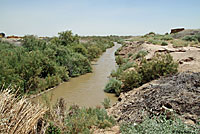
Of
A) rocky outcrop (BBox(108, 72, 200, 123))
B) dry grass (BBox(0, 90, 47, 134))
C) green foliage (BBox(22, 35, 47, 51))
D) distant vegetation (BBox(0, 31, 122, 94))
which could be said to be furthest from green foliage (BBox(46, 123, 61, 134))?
green foliage (BBox(22, 35, 47, 51))

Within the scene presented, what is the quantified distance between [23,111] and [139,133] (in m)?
2.51

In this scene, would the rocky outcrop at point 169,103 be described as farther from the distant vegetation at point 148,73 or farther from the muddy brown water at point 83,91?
the muddy brown water at point 83,91

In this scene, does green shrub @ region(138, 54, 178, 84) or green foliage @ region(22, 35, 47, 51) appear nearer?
green shrub @ region(138, 54, 178, 84)

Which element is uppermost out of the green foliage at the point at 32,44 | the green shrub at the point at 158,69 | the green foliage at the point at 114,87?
the green foliage at the point at 32,44

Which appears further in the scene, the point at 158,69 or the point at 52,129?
the point at 158,69

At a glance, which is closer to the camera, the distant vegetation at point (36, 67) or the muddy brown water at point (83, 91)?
the distant vegetation at point (36, 67)

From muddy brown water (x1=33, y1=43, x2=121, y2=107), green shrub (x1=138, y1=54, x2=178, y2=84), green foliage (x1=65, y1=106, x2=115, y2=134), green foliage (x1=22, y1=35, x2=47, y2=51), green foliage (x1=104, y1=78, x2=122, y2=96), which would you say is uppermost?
green foliage (x1=22, y1=35, x2=47, y2=51)

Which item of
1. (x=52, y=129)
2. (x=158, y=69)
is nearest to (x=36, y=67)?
(x=158, y=69)

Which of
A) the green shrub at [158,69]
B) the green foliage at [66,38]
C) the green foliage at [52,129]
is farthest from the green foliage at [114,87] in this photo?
the green foliage at [66,38]

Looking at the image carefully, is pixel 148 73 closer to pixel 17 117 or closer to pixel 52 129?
pixel 52 129

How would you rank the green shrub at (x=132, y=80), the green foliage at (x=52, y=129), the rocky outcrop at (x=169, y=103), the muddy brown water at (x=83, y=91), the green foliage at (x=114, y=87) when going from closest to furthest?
the green foliage at (x=52, y=129), the rocky outcrop at (x=169, y=103), the muddy brown water at (x=83, y=91), the green shrub at (x=132, y=80), the green foliage at (x=114, y=87)

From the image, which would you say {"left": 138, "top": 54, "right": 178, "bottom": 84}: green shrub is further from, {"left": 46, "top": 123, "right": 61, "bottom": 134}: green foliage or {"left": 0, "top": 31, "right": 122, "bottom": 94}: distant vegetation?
{"left": 46, "top": 123, "right": 61, "bottom": 134}: green foliage

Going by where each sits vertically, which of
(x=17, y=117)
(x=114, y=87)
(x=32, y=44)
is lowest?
(x=114, y=87)

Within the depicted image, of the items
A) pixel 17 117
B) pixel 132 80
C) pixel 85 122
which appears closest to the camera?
pixel 17 117
